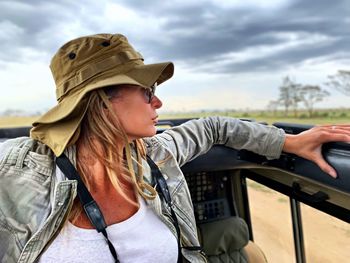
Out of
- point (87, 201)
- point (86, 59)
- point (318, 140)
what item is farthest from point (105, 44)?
point (318, 140)

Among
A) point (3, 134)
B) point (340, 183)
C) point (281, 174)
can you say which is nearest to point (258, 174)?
point (281, 174)

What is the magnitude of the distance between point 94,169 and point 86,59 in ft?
1.22

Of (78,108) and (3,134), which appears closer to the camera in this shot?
(78,108)

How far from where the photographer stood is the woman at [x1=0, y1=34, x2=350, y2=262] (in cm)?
132

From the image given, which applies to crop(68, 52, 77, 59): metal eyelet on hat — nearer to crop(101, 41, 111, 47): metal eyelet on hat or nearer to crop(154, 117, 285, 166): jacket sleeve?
crop(101, 41, 111, 47): metal eyelet on hat

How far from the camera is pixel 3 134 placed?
204 cm

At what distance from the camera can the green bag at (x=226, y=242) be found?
2182 millimetres

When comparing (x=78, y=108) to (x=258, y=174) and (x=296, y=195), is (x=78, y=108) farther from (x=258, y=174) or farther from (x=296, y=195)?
(x=258, y=174)

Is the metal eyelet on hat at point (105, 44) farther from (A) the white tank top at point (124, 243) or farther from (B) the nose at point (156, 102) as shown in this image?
(A) the white tank top at point (124, 243)

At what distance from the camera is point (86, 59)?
54.0 inches

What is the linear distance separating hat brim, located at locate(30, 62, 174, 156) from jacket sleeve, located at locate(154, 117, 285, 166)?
1.26 ft

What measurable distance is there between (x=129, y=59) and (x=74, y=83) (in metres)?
0.19

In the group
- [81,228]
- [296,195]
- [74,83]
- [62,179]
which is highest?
[74,83]

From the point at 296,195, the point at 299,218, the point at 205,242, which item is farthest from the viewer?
the point at 205,242
